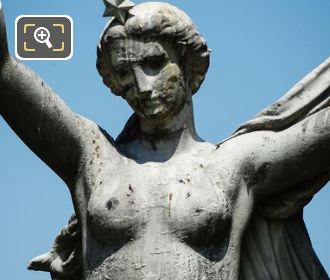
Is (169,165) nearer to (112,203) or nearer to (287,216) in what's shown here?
(112,203)

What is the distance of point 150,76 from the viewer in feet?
33.7

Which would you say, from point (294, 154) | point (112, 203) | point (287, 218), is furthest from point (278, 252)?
point (112, 203)

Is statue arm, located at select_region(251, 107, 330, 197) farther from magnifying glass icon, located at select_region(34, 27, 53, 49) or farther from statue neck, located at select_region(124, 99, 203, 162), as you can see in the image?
magnifying glass icon, located at select_region(34, 27, 53, 49)

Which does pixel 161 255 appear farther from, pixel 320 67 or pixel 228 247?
pixel 320 67

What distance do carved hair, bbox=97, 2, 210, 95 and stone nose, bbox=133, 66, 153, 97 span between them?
0.75ft

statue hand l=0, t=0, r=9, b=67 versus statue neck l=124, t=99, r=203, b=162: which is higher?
statue hand l=0, t=0, r=9, b=67

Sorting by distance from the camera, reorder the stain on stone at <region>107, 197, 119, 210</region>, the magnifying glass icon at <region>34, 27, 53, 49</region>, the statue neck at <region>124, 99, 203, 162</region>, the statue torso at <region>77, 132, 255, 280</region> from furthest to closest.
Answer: the magnifying glass icon at <region>34, 27, 53, 49</region>
the statue neck at <region>124, 99, 203, 162</region>
the stain on stone at <region>107, 197, 119, 210</region>
the statue torso at <region>77, 132, 255, 280</region>

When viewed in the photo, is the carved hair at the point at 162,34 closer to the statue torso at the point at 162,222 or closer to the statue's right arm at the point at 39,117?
the statue's right arm at the point at 39,117

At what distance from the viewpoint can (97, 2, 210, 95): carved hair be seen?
10305 mm

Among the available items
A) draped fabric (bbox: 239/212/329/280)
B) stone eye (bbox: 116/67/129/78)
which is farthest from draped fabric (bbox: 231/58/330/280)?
stone eye (bbox: 116/67/129/78)

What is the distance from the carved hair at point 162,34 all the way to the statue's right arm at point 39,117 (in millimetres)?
462

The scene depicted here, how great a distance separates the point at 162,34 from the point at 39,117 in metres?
1.02

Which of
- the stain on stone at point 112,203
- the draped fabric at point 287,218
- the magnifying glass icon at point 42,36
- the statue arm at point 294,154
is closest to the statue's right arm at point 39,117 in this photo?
the stain on stone at point 112,203

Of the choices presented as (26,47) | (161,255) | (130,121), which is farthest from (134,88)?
(26,47)
